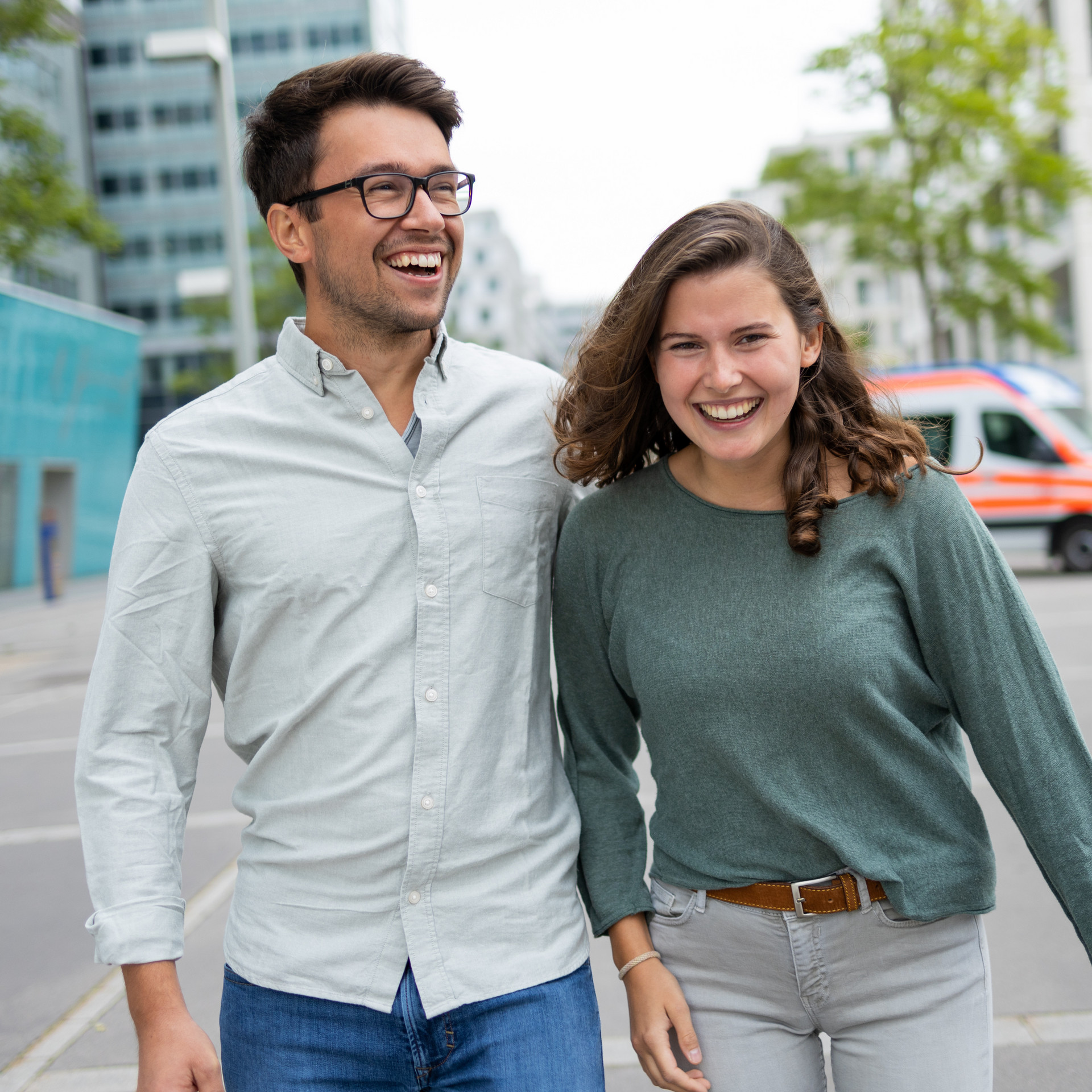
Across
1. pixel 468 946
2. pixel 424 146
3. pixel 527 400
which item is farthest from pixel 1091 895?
pixel 424 146

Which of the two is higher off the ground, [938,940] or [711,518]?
[711,518]

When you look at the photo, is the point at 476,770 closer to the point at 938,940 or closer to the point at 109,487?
the point at 938,940

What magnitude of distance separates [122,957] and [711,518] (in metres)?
1.19

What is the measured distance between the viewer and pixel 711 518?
2.00 meters

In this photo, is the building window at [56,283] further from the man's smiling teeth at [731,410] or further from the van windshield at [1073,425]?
the man's smiling teeth at [731,410]

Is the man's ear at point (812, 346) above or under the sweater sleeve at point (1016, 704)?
above

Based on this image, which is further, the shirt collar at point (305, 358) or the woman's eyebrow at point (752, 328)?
the shirt collar at point (305, 358)

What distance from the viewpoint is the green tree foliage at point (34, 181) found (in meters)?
16.4

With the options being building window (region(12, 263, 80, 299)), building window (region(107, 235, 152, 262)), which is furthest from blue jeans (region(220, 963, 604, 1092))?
building window (region(107, 235, 152, 262))

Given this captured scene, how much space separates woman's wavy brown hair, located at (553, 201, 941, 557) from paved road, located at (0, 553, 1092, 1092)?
3.03ft

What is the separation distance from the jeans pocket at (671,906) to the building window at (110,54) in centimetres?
6933

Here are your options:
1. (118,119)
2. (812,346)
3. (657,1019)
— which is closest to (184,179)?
(118,119)

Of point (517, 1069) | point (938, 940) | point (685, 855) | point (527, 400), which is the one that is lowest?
point (517, 1069)

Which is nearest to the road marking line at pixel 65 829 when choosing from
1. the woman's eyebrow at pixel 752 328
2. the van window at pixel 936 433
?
the van window at pixel 936 433
